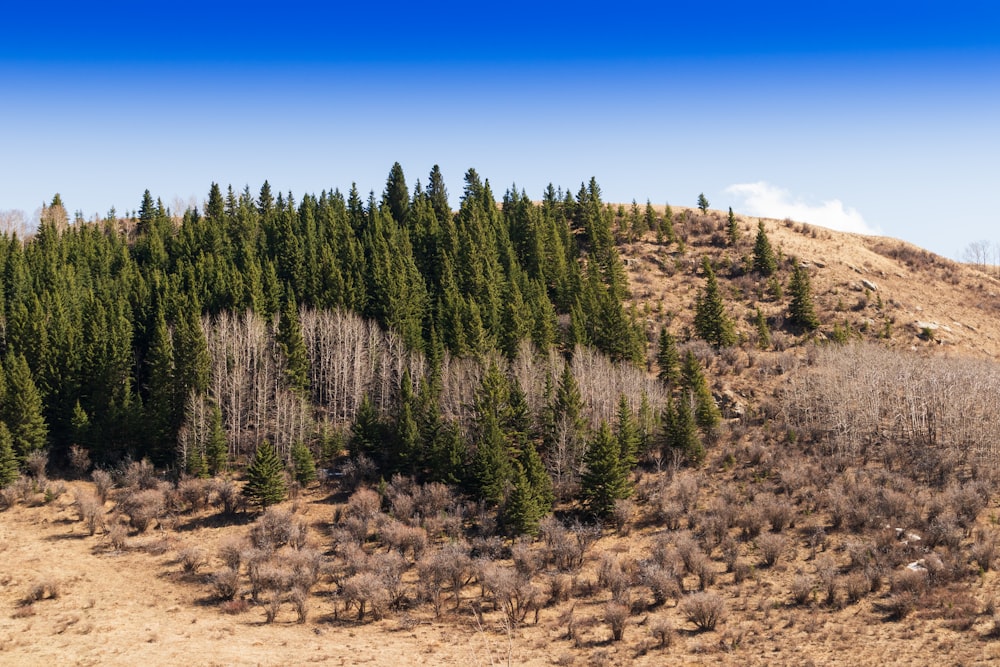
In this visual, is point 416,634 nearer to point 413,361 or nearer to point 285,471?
point 285,471

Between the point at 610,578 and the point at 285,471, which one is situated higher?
the point at 285,471

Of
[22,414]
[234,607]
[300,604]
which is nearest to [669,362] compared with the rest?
[300,604]

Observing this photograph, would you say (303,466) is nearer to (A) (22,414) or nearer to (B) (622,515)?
(A) (22,414)

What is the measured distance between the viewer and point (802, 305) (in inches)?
3280

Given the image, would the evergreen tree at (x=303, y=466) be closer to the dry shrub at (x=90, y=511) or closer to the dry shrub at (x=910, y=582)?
the dry shrub at (x=90, y=511)

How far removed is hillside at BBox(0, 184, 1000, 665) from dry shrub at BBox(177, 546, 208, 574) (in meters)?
0.37

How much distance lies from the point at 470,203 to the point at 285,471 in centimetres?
5984

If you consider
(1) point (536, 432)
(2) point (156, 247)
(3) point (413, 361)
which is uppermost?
(2) point (156, 247)

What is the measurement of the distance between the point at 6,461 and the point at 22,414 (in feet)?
17.2

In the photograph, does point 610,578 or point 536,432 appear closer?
point 610,578

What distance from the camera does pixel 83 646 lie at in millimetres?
31438

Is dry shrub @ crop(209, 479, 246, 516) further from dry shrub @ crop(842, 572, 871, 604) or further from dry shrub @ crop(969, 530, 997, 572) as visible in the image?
dry shrub @ crop(969, 530, 997, 572)

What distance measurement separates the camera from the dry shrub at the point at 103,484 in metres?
53.6

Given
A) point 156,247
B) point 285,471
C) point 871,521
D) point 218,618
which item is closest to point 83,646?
point 218,618
